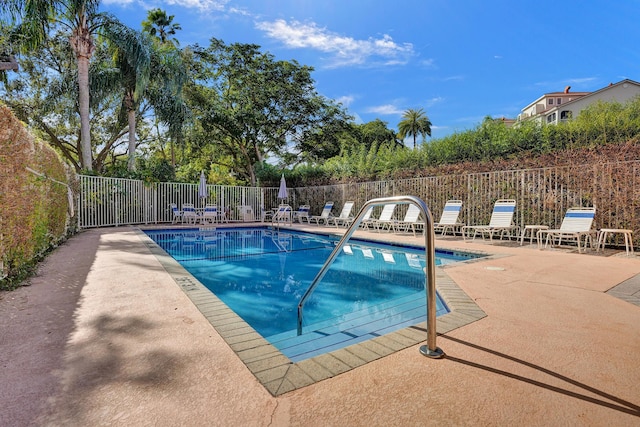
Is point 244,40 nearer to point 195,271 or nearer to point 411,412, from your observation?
point 195,271

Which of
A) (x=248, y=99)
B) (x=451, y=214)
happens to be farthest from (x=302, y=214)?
(x=248, y=99)

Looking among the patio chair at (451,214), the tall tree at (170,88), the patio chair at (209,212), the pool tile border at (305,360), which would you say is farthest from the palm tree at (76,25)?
the pool tile border at (305,360)

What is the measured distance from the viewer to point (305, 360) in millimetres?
2156

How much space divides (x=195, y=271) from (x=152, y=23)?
2152 centimetres

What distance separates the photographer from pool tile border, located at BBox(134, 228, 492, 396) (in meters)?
1.90

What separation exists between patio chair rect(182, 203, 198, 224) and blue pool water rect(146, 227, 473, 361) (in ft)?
19.6

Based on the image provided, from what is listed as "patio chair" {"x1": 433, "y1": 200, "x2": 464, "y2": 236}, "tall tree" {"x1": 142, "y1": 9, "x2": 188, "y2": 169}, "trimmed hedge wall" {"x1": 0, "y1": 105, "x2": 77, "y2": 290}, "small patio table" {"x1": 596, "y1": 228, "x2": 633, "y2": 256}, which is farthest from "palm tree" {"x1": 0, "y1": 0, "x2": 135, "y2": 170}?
"small patio table" {"x1": 596, "y1": 228, "x2": 633, "y2": 256}

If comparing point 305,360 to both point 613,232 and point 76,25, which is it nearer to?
point 613,232

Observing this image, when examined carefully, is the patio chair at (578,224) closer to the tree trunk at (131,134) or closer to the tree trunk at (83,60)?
the tree trunk at (83,60)

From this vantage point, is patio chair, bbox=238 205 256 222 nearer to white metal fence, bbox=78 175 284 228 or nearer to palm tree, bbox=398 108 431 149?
white metal fence, bbox=78 175 284 228

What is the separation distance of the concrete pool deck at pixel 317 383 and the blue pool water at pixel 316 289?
2.57 ft

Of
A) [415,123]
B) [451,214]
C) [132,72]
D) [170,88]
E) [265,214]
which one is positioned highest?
[415,123]

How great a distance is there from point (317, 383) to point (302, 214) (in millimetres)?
14533

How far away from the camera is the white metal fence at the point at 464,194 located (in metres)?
7.40
